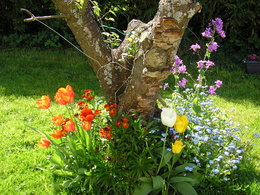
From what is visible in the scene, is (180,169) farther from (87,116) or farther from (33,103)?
(33,103)

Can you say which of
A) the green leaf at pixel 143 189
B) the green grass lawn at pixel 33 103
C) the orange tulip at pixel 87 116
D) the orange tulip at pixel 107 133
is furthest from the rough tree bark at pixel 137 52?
the green grass lawn at pixel 33 103

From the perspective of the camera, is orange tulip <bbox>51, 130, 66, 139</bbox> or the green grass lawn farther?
the green grass lawn

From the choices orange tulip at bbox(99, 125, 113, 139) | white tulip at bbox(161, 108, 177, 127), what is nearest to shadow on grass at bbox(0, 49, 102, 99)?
orange tulip at bbox(99, 125, 113, 139)

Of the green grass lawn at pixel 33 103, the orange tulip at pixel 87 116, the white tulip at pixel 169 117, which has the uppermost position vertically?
the white tulip at pixel 169 117

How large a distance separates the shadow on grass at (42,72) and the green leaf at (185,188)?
97.0 inches

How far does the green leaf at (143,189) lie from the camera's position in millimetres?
2397

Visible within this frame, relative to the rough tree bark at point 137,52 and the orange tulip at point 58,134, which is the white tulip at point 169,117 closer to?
the rough tree bark at point 137,52

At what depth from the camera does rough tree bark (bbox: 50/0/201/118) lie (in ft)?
8.00

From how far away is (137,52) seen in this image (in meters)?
2.64

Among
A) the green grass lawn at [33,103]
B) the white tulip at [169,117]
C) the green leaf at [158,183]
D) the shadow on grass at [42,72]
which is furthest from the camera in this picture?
the shadow on grass at [42,72]

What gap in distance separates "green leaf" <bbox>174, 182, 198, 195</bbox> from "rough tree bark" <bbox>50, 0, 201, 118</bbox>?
2.14 feet

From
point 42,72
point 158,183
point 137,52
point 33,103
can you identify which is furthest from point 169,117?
point 42,72

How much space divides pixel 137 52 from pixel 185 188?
107cm

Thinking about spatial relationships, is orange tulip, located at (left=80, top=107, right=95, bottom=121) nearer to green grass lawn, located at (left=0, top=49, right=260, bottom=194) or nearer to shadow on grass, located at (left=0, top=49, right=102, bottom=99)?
green grass lawn, located at (left=0, top=49, right=260, bottom=194)
